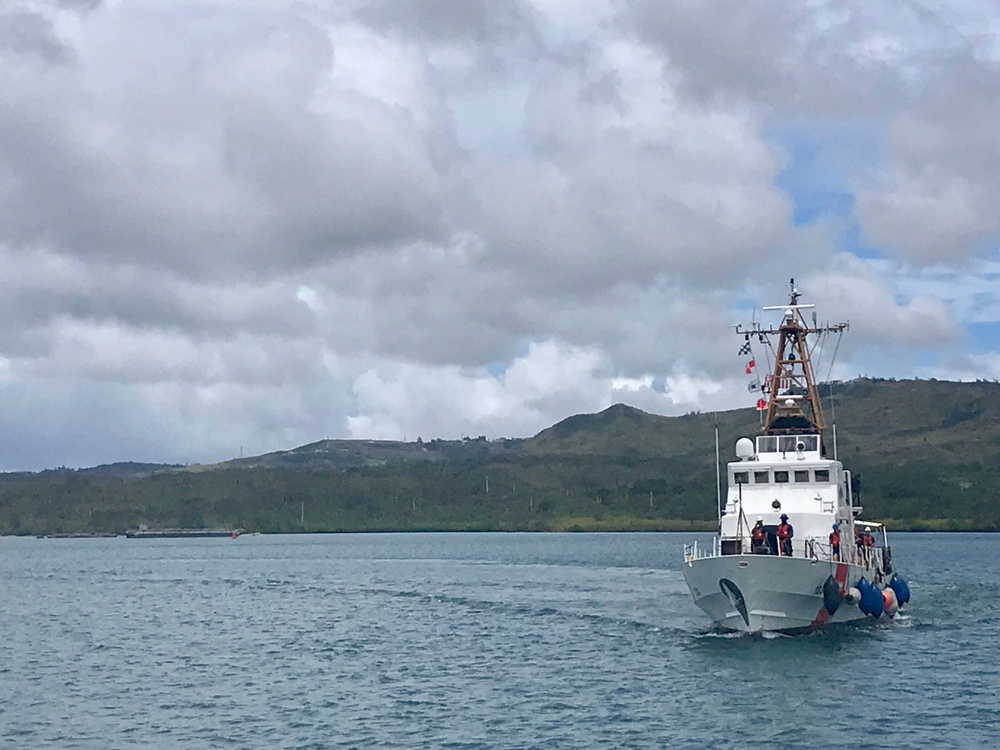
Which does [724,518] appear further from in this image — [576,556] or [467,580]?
[576,556]

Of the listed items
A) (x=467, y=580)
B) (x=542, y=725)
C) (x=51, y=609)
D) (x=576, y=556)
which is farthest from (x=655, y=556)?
(x=542, y=725)

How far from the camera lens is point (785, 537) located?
165 feet

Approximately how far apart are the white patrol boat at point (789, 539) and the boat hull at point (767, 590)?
0.13 feet

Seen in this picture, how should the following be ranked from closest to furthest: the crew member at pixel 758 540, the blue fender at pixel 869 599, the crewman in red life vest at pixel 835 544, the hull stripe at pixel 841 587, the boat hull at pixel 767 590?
the boat hull at pixel 767 590
the crew member at pixel 758 540
the hull stripe at pixel 841 587
the crewman in red life vest at pixel 835 544
the blue fender at pixel 869 599

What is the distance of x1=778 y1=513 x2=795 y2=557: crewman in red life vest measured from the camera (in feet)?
165

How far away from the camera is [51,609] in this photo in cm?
7888

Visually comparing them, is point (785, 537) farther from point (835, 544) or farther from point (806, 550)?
point (835, 544)

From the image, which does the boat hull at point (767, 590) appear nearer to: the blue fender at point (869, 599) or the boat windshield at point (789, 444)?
the blue fender at point (869, 599)

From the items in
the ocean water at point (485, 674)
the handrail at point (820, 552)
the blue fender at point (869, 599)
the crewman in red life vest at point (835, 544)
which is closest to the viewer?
the ocean water at point (485, 674)

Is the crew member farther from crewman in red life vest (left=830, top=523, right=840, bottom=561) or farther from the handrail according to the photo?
crewman in red life vest (left=830, top=523, right=840, bottom=561)

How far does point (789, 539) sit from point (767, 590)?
2.54 meters

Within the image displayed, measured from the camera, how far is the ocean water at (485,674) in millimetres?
34906

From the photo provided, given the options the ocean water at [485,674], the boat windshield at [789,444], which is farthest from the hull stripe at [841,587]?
the boat windshield at [789,444]

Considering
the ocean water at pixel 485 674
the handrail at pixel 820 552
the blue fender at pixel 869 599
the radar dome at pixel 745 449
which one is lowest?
the ocean water at pixel 485 674
